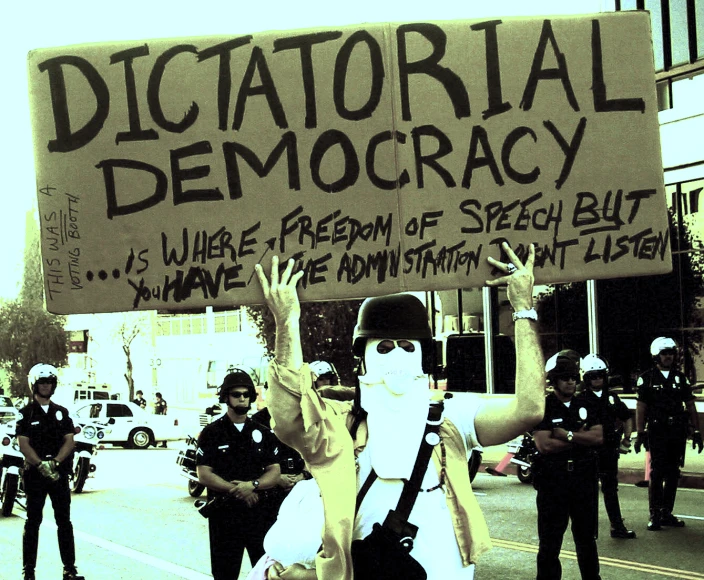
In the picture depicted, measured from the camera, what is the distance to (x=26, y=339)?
71.1m

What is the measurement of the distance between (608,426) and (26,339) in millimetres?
64260

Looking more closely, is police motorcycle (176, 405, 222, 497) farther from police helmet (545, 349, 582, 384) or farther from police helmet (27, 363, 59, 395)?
police helmet (545, 349, 582, 384)

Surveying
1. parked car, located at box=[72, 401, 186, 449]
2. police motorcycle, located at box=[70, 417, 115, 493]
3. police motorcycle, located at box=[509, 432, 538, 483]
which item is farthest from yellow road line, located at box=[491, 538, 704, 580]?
parked car, located at box=[72, 401, 186, 449]

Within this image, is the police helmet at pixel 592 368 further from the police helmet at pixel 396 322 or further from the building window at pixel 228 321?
the building window at pixel 228 321

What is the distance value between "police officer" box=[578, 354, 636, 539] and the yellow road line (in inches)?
35.0

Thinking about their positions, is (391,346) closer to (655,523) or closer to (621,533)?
(621,533)

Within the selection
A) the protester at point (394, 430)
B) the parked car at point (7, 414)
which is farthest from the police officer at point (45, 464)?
the parked car at point (7, 414)

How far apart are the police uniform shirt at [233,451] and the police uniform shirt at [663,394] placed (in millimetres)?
5775

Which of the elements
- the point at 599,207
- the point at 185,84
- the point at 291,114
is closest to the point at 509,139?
the point at 599,207

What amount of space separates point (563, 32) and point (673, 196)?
20.4 m

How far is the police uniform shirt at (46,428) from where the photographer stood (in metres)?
9.77

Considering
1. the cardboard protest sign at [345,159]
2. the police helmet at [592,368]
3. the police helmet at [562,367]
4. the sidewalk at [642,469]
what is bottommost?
the sidewalk at [642,469]

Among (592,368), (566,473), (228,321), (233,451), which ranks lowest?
(566,473)

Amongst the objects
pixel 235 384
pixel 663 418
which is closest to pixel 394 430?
pixel 235 384
